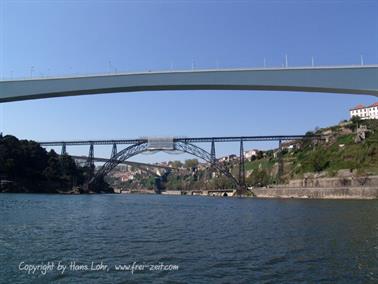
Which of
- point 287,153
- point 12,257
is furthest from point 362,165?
point 12,257

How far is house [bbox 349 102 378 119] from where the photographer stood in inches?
4327

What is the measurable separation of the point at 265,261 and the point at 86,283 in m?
5.10

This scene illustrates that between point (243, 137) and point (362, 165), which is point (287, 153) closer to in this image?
point (243, 137)

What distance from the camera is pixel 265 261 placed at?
40.0 feet

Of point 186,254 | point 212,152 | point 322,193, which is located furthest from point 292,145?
point 186,254

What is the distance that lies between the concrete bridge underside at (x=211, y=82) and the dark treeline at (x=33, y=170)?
6354 cm

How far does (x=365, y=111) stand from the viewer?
115188mm

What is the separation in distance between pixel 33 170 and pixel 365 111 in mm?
83900

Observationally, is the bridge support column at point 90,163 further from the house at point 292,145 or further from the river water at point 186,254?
the river water at point 186,254

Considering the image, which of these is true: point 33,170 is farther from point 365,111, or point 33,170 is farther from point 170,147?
point 365,111

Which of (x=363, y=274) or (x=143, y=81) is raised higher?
(x=143, y=81)

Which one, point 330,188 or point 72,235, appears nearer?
point 72,235

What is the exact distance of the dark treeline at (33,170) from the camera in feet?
251

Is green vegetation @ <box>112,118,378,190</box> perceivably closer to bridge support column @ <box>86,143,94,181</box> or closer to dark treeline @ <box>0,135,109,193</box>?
bridge support column @ <box>86,143,94,181</box>
